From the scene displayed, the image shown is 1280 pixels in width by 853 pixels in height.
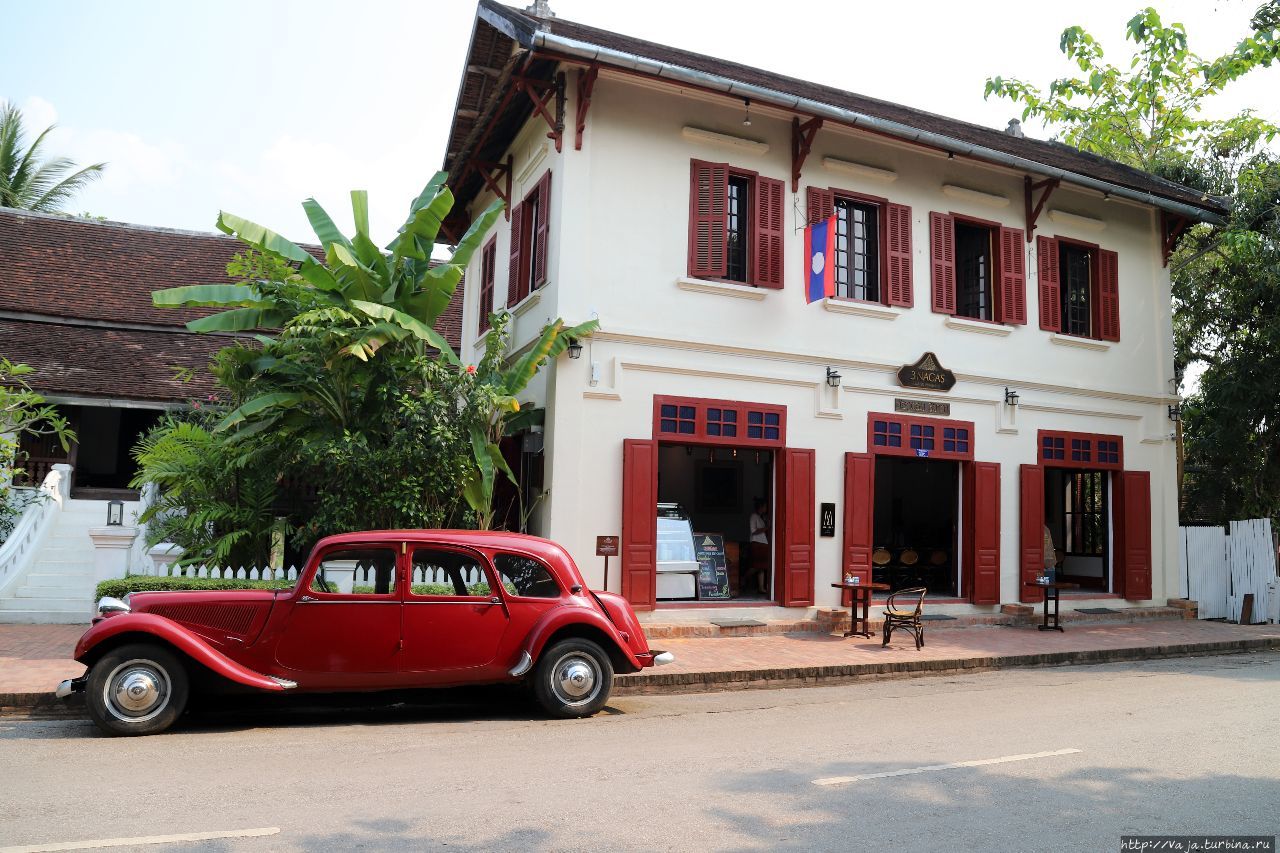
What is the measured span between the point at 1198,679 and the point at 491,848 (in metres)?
9.47

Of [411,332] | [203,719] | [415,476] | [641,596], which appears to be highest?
[411,332]

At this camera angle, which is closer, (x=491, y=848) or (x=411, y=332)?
(x=491, y=848)

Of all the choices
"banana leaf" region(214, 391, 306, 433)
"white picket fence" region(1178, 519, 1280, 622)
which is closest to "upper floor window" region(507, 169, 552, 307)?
"banana leaf" region(214, 391, 306, 433)

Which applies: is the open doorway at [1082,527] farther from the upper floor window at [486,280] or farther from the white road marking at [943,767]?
the white road marking at [943,767]

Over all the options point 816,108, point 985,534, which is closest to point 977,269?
point 985,534

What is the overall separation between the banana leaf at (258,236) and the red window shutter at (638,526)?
15.9 ft

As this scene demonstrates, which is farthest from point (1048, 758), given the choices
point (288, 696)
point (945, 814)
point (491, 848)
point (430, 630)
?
point (288, 696)

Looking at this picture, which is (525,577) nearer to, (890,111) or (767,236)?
(767,236)

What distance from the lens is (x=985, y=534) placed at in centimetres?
1488

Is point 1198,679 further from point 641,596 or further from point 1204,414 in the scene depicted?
point 1204,414

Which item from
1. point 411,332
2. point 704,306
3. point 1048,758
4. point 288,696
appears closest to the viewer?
point 1048,758

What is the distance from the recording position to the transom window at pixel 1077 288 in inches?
661

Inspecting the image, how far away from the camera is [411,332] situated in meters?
11.7

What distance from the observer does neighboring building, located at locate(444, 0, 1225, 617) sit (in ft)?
41.1
